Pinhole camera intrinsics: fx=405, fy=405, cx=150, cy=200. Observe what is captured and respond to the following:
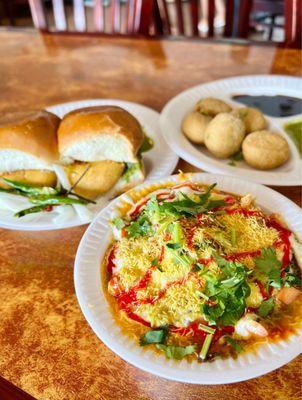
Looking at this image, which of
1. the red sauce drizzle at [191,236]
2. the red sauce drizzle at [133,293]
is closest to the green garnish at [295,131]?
the red sauce drizzle at [191,236]

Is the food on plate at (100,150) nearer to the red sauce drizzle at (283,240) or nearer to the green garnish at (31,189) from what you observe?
the green garnish at (31,189)

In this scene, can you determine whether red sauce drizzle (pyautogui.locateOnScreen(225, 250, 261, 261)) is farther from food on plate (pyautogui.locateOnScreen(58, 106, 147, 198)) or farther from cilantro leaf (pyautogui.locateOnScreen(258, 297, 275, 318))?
food on plate (pyautogui.locateOnScreen(58, 106, 147, 198))

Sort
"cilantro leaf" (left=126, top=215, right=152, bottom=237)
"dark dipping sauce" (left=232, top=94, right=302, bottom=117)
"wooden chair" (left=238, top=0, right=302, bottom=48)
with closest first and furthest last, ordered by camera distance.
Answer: "cilantro leaf" (left=126, top=215, right=152, bottom=237) → "dark dipping sauce" (left=232, top=94, right=302, bottom=117) → "wooden chair" (left=238, top=0, right=302, bottom=48)

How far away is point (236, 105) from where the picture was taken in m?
1.48

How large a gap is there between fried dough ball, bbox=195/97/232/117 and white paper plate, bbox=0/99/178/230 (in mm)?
156

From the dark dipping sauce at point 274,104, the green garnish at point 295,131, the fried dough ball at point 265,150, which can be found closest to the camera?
the fried dough ball at point 265,150

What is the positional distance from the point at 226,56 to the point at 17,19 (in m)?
3.69

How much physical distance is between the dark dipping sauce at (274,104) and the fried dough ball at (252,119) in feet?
0.35

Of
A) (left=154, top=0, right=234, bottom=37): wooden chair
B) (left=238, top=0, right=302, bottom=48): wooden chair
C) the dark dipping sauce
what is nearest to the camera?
Result: the dark dipping sauce

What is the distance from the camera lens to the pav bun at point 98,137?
110cm

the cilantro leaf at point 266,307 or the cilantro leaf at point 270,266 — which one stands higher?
the cilantro leaf at point 270,266

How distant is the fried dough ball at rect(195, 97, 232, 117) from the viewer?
Answer: 4.52 feet

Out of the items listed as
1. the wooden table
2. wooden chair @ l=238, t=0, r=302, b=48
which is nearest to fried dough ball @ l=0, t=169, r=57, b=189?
the wooden table

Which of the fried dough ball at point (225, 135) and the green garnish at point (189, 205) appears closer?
the green garnish at point (189, 205)
